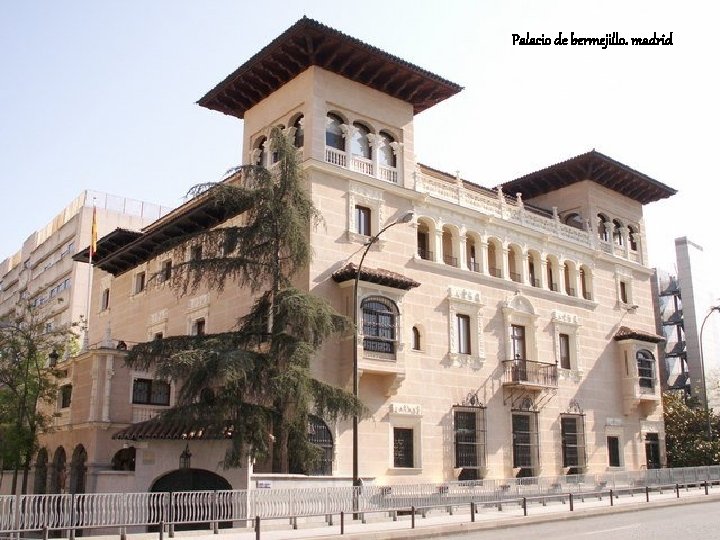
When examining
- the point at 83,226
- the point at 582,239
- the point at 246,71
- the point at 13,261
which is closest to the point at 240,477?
the point at 246,71

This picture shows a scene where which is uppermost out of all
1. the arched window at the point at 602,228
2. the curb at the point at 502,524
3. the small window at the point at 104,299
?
the arched window at the point at 602,228

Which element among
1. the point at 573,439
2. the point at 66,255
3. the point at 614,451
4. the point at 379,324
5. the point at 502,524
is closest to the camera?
the point at 502,524

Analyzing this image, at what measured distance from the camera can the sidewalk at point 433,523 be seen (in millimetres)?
18203

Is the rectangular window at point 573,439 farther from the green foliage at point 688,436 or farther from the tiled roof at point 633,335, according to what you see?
the green foliage at point 688,436

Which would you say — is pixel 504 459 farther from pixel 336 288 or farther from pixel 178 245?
pixel 178 245

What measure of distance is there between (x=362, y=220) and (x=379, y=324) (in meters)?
4.36

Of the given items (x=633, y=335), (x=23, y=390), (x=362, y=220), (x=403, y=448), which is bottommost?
(x=403, y=448)

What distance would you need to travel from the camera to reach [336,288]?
90.6ft

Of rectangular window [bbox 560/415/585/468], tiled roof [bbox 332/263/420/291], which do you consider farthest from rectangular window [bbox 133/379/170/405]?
rectangular window [bbox 560/415/585/468]

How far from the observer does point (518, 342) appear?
113 feet

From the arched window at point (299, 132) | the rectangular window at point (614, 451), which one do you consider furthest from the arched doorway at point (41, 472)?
the rectangular window at point (614, 451)

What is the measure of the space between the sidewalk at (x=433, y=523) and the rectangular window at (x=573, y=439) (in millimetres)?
6156

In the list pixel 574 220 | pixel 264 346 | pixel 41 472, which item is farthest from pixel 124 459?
pixel 574 220

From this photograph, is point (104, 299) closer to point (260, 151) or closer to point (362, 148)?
point (260, 151)
